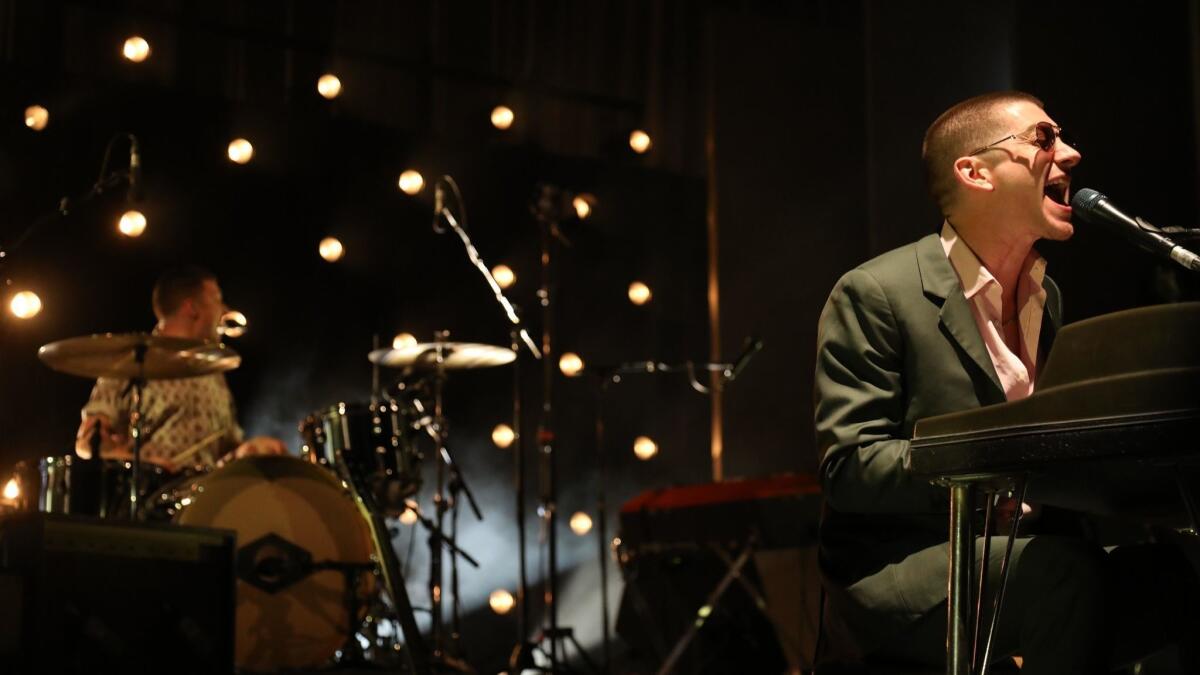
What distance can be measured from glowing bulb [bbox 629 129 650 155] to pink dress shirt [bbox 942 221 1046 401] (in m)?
5.07

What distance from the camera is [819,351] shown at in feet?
7.21

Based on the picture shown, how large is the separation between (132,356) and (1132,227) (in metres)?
3.77

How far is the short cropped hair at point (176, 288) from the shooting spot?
18.4 feet

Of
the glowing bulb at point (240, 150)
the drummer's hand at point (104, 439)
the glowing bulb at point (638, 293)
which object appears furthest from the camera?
the glowing bulb at point (638, 293)

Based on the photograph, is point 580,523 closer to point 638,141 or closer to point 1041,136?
point 638,141

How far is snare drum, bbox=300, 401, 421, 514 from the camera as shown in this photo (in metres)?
5.07

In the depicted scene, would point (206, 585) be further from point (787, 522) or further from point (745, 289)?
point (745, 289)

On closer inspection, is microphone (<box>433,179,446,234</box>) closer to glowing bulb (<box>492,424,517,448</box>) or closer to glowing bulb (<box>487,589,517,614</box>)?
glowing bulb (<box>492,424,517,448</box>)

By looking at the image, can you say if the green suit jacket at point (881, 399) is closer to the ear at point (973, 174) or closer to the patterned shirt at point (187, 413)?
the ear at point (973, 174)

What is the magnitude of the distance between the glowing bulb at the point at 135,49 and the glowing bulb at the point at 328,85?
0.81 meters

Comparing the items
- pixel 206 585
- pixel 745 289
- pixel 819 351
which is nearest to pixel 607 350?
pixel 745 289

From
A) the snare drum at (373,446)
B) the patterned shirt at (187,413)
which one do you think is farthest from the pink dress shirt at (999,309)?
the patterned shirt at (187,413)

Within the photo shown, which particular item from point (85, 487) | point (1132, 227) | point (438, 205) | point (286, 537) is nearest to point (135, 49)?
point (438, 205)

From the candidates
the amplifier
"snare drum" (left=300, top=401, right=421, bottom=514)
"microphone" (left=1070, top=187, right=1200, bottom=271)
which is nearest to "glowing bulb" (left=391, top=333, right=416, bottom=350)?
"snare drum" (left=300, top=401, right=421, bottom=514)
